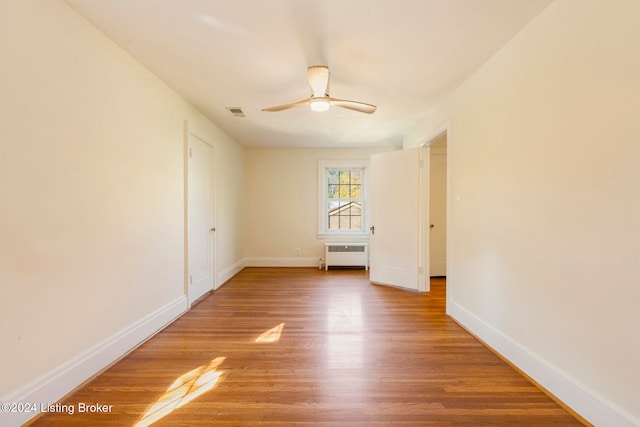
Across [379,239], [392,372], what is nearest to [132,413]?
[392,372]

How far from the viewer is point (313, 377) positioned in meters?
2.00

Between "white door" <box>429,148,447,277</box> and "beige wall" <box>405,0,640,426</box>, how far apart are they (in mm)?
2508

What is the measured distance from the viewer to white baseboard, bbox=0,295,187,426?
1520mm

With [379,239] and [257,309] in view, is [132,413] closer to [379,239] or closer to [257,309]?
[257,309]

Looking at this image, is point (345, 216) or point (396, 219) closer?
point (396, 219)

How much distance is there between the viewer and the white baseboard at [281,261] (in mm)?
6000

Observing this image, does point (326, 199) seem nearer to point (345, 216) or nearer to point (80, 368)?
point (345, 216)

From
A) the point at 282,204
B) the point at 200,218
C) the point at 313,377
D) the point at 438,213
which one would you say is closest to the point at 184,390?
the point at 313,377

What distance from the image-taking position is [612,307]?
144cm

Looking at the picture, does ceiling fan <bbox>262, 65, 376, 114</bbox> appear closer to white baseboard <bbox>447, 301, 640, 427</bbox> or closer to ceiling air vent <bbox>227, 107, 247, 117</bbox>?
ceiling air vent <bbox>227, 107, 247, 117</bbox>

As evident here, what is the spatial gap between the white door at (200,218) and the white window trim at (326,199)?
238cm

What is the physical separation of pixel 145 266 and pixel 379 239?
3.23 m

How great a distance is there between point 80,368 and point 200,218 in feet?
6.95

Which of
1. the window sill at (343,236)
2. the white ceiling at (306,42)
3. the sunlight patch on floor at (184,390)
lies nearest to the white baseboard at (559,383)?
the sunlight patch on floor at (184,390)
